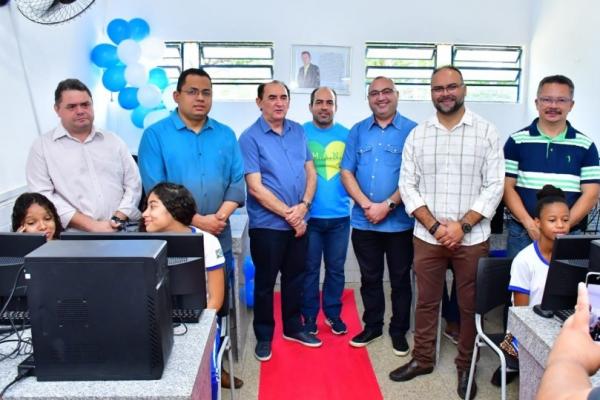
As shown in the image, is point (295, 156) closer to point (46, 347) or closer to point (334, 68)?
point (46, 347)

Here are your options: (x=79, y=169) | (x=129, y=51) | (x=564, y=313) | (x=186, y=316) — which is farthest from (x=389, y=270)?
(x=129, y=51)

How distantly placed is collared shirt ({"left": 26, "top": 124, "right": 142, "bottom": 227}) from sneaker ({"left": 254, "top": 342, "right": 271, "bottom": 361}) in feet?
3.46

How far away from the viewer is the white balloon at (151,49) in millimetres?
4512

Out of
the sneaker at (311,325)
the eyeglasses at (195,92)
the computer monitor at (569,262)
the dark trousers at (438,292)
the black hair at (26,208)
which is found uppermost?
the eyeglasses at (195,92)

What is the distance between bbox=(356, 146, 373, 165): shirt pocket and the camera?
9.29ft

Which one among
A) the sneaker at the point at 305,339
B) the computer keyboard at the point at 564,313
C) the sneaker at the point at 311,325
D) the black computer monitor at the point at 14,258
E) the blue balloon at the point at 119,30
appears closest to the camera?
the black computer monitor at the point at 14,258

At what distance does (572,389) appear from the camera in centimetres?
79

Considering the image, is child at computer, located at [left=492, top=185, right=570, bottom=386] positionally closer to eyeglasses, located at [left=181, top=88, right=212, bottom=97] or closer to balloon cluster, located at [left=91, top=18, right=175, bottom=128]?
eyeglasses, located at [left=181, top=88, right=212, bottom=97]

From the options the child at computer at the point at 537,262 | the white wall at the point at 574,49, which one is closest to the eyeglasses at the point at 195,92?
the child at computer at the point at 537,262

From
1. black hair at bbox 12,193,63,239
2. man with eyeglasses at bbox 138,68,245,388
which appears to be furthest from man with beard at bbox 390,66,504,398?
black hair at bbox 12,193,63,239

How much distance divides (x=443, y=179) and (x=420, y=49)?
3.41 m

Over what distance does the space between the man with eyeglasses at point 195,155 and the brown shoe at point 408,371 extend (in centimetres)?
115

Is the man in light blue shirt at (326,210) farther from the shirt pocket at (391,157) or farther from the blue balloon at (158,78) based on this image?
the blue balloon at (158,78)

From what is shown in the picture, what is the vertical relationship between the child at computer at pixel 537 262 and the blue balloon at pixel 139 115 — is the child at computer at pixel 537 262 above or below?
below
